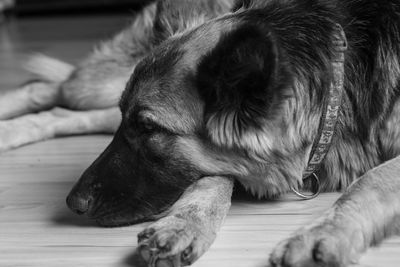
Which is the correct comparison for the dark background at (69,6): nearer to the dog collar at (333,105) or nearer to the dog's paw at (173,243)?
the dog collar at (333,105)

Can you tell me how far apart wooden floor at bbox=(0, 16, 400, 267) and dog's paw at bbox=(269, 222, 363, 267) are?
0.27 ft

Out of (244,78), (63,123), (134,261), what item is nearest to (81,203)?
(134,261)

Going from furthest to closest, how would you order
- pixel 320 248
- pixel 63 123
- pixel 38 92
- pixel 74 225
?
pixel 38 92 → pixel 63 123 → pixel 74 225 → pixel 320 248

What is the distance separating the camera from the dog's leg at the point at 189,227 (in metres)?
1.73

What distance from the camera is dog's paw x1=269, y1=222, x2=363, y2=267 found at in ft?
5.40

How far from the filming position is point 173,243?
1.74 metres

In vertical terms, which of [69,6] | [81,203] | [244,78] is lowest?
[69,6]

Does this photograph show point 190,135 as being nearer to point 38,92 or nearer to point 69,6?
point 38,92

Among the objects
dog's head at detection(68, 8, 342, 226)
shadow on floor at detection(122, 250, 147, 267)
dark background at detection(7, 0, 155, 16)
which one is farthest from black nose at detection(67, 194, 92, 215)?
dark background at detection(7, 0, 155, 16)

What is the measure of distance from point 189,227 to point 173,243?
108 millimetres

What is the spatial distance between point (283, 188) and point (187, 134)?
364mm

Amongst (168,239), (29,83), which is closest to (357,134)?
(168,239)

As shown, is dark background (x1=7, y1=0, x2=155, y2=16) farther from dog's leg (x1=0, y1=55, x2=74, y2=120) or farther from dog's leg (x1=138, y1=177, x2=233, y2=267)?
dog's leg (x1=138, y1=177, x2=233, y2=267)

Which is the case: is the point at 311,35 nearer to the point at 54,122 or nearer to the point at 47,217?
the point at 47,217
